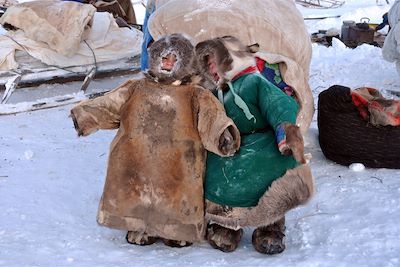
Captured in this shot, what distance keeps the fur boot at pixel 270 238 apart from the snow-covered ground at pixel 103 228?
0.13 feet

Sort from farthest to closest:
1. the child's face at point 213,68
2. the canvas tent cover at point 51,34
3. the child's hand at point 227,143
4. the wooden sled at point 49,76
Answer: the canvas tent cover at point 51,34 < the wooden sled at point 49,76 < the child's face at point 213,68 < the child's hand at point 227,143

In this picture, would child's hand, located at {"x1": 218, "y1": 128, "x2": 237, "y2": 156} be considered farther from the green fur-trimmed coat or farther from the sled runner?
the sled runner

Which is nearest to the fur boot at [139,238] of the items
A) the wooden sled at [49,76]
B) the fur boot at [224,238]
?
the fur boot at [224,238]

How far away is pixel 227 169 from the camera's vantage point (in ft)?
9.68

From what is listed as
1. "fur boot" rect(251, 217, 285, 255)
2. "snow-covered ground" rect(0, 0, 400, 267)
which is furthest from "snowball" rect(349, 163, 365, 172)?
"fur boot" rect(251, 217, 285, 255)

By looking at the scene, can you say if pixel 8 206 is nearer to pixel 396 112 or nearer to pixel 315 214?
pixel 315 214

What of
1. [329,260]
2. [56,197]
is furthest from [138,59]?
[329,260]

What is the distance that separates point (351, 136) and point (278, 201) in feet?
4.71

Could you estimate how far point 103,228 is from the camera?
3197 millimetres

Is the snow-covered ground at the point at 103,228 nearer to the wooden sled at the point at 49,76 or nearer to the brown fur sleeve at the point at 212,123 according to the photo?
the brown fur sleeve at the point at 212,123

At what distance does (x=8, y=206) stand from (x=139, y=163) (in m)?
0.98

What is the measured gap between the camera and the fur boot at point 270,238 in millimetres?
2875

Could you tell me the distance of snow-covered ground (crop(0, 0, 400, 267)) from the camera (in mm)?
2818

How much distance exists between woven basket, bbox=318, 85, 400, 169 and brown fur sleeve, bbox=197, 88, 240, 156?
1.43 metres
